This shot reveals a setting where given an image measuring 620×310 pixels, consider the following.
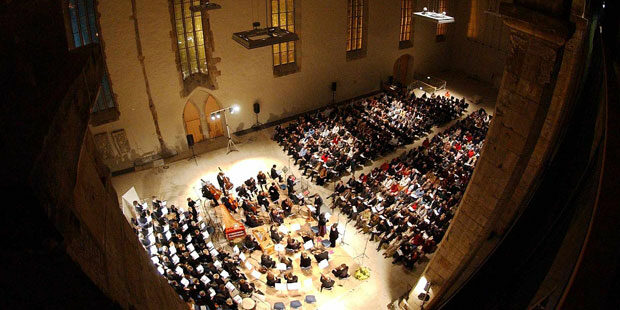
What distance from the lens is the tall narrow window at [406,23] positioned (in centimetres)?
2331

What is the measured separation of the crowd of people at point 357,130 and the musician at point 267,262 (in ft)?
15.8

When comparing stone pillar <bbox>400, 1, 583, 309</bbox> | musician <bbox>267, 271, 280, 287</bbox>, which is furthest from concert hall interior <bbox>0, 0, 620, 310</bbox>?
musician <bbox>267, 271, 280, 287</bbox>

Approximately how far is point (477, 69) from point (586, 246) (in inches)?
1042

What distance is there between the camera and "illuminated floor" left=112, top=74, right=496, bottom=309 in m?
12.1

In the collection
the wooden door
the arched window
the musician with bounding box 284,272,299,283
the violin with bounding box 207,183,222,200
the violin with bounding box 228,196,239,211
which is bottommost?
the musician with bounding box 284,272,299,283

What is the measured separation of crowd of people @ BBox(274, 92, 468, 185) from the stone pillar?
24.9ft

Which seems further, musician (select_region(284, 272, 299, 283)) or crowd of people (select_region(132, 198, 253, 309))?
musician (select_region(284, 272, 299, 283))

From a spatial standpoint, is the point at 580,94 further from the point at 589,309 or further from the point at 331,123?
the point at 331,123

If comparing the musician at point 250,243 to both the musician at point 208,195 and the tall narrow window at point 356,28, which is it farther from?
the tall narrow window at point 356,28

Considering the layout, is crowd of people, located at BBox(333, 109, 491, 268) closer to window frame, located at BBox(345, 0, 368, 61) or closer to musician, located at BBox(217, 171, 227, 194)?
musician, located at BBox(217, 171, 227, 194)

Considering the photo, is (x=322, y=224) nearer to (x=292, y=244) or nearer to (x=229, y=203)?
(x=292, y=244)

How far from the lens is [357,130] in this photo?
1931 centimetres

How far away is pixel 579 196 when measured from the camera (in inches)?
184

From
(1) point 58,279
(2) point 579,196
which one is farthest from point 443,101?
(1) point 58,279
